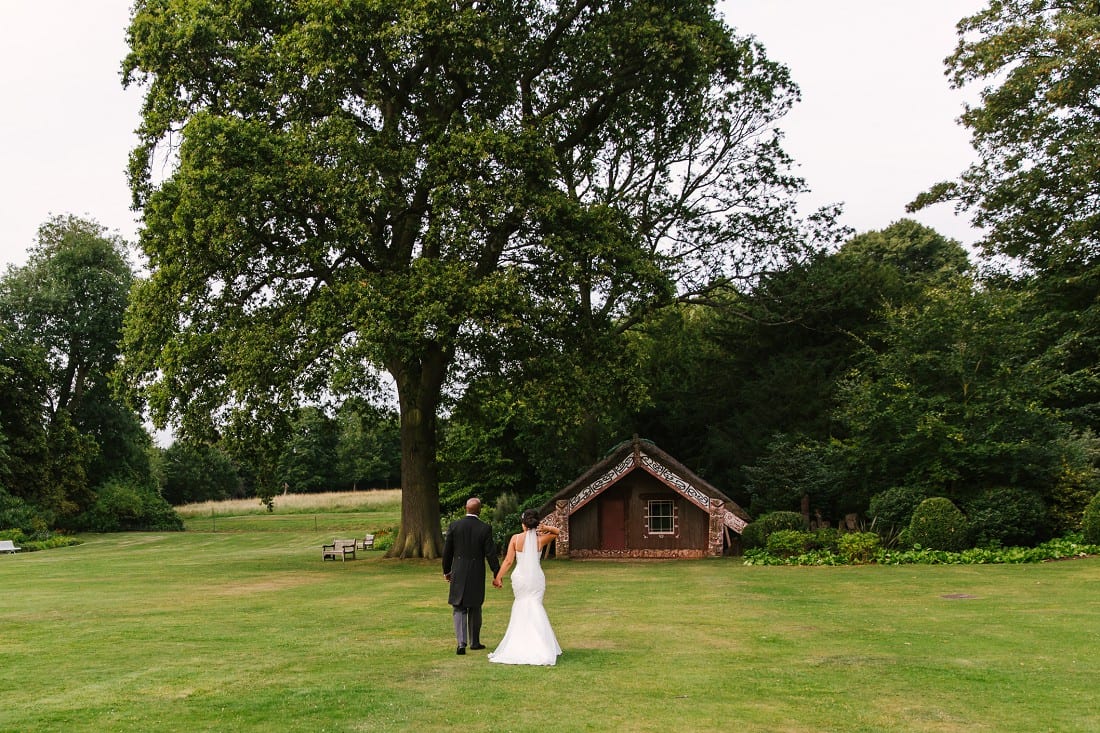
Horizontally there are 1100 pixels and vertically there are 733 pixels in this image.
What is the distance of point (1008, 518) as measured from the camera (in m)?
26.4

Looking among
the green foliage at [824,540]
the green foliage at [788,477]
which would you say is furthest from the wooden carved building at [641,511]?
the green foliage at [824,540]

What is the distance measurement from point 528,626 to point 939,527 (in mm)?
18153

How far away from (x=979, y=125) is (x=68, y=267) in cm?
5031

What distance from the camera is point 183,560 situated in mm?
34906

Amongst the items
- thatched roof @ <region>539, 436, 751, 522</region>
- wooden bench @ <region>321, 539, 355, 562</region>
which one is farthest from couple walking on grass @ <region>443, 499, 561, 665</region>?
wooden bench @ <region>321, 539, 355, 562</region>

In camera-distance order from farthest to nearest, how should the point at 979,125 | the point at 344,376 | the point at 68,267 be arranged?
the point at 68,267 → the point at 979,125 → the point at 344,376

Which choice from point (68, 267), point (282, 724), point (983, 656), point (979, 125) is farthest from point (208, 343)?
point (68, 267)

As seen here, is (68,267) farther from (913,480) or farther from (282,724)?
(282,724)

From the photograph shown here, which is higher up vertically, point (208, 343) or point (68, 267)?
point (68, 267)

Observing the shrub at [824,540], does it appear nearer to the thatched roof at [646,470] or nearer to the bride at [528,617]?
the thatched roof at [646,470]

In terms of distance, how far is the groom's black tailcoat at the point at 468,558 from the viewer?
487 inches

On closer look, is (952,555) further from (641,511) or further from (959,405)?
(641,511)

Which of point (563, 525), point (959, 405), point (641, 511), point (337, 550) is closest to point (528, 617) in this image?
point (959, 405)

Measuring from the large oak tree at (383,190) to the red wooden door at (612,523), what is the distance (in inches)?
227
